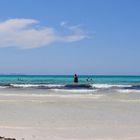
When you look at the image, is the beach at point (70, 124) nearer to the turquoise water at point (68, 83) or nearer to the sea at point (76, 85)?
the sea at point (76, 85)

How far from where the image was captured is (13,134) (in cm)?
876

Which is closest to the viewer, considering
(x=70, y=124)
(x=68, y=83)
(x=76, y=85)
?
(x=70, y=124)

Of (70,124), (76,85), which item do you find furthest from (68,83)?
(70,124)

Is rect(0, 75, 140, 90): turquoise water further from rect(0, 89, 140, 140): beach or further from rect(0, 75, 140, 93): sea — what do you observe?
rect(0, 89, 140, 140): beach

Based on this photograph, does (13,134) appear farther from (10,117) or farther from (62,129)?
(10,117)

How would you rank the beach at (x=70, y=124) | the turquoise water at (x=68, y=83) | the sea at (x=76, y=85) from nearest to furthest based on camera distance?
the beach at (x=70, y=124), the sea at (x=76, y=85), the turquoise water at (x=68, y=83)

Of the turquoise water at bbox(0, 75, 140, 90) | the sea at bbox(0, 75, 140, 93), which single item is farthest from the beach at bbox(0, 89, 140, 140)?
the turquoise water at bbox(0, 75, 140, 90)

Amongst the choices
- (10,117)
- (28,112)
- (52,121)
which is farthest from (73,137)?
(28,112)

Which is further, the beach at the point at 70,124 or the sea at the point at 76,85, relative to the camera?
the sea at the point at 76,85

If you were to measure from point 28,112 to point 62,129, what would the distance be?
385 cm

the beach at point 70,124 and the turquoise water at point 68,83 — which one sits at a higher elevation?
the turquoise water at point 68,83

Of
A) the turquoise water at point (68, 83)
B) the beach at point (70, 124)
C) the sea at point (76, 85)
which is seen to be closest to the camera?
the beach at point (70, 124)

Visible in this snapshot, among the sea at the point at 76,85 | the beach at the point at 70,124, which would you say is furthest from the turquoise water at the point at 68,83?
the beach at the point at 70,124

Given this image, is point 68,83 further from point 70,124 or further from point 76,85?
point 70,124
